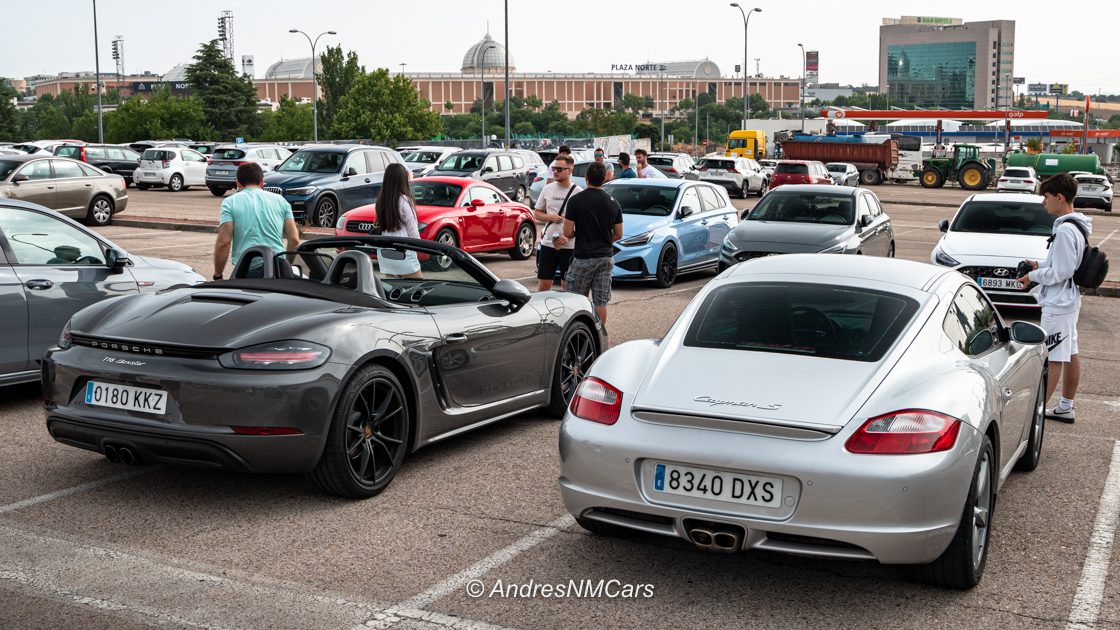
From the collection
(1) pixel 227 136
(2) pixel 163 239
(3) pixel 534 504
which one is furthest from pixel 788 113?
(3) pixel 534 504

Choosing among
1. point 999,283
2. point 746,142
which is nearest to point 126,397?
point 999,283

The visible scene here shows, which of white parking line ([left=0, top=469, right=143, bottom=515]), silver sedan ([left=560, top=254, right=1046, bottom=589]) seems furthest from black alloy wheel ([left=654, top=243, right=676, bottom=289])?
silver sedan ([left=560, top=254, right=1046, bottom=589])

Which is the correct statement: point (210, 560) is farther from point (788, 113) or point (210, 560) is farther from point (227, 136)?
point (788, 113)

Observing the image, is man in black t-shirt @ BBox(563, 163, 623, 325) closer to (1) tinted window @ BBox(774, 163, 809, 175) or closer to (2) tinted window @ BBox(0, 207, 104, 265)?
(2) tinted window @ BBox(0, 207, 104, 265)

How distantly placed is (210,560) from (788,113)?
191m

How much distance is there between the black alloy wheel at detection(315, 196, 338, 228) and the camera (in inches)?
913

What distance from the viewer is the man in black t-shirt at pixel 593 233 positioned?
10.2 meters

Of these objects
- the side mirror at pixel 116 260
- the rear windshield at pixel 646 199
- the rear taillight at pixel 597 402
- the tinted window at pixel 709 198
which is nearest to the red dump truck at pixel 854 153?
the tinted window at pixel 709 198

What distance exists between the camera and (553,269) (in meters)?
11.2

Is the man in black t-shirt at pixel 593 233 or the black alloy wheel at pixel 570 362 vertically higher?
the man in black t-shirt at pixel 593 233

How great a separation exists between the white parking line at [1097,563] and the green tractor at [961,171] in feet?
165

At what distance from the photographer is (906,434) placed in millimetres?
4312

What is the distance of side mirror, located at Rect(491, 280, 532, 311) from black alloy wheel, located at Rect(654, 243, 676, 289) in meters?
8.50

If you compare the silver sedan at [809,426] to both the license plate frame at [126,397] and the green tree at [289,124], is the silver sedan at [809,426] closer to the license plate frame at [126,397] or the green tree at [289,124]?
the license plate frame at [126,397]
